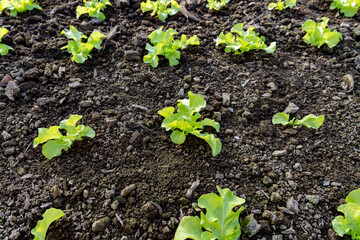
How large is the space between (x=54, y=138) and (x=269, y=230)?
1565mm

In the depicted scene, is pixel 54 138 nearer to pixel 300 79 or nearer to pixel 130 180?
pixel 130 180

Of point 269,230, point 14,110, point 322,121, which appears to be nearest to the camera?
point 269,230

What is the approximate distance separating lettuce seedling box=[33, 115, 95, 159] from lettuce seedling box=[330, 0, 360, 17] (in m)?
3.14

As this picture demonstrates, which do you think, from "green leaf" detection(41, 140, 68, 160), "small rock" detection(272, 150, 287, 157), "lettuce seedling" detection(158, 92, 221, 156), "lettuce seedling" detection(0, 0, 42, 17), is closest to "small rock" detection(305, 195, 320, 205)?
→ "small rock" detection(272, 150, 287, 157)

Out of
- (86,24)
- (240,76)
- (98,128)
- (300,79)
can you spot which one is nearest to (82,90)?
(98,128)

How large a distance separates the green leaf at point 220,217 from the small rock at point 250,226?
2.9 inches

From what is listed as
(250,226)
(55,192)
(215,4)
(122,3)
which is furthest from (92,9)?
(250,226)

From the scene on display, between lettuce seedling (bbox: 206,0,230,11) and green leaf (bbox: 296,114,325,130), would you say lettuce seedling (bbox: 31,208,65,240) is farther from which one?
lettuce seedling (bbox: 206,0,230,11)

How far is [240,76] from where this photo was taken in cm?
274

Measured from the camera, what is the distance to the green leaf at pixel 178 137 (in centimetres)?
216

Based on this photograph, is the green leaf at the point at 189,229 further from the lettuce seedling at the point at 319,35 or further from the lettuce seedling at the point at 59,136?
the lettuce seedling at the point at 319,35

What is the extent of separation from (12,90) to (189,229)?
188 cm

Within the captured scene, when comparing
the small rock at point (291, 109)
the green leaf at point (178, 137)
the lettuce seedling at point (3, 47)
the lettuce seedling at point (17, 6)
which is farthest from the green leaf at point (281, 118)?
the lettuce seedling at point (17, 6)

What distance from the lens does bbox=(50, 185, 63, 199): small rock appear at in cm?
195
